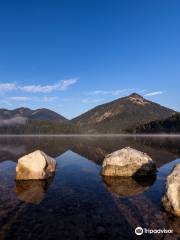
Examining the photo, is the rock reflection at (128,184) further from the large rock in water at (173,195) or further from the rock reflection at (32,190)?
the rock reflection at (32,190)

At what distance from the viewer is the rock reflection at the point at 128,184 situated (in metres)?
20.1

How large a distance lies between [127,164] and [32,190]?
11289 millimetres

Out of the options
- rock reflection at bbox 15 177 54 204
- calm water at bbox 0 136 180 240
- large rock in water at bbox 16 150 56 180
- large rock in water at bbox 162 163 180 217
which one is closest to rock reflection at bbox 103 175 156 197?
calm water at bbox 0 136 180 240

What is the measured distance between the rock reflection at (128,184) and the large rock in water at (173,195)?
4.41 meters

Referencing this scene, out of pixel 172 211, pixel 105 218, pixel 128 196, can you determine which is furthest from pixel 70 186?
pixel 172 211

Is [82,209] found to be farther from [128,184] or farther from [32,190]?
[128,184]

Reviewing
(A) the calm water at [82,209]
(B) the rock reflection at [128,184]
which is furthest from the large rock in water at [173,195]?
(B) the rock reflection at [128,184]

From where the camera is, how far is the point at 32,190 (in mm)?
20938

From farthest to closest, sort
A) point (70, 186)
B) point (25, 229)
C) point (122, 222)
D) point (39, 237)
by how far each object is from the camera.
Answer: point (70, 186)
point (122, 222)
point (25, 229)
point (39, 237)

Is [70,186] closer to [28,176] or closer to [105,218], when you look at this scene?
[28,176]

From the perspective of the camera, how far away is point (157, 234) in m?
12.1

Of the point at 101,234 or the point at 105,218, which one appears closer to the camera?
the point at 101,234

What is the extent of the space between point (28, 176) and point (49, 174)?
2994 millimetres

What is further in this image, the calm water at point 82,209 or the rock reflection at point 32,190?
the rock reflection at point 32,190
